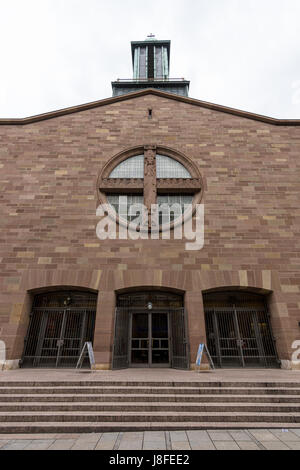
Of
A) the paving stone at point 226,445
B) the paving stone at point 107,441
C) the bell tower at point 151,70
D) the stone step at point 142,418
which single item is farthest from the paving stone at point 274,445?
the bell tower at point 151,70

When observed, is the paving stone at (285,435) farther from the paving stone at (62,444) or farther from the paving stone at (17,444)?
the paving stone at (17,444)

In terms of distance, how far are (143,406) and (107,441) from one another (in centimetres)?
154

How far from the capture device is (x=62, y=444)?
14.9ft

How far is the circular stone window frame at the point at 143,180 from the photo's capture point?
43.1ft

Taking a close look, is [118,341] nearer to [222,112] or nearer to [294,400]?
[294,400]

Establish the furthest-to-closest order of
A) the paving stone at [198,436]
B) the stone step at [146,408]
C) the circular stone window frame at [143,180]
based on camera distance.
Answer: the circular stone window frame at [143,180] < the stone step at [146,408] < the paving stone at [198,436]

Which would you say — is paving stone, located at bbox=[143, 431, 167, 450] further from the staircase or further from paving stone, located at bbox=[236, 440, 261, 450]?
paving stone, located at bbox=[236, 440, 261, 450]

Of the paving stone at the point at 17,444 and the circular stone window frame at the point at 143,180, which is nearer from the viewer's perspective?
the paving stone at the point at 17,444

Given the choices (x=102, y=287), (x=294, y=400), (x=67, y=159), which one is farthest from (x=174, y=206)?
(x=294, y=400)

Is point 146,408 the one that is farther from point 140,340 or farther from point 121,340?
point 140,340

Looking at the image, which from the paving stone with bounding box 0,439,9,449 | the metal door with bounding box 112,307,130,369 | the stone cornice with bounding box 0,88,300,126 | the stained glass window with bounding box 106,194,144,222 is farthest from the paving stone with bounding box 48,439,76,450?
the stone cornice with bounding box 0,88,300,126

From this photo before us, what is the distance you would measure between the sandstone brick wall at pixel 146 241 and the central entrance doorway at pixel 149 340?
159 cm

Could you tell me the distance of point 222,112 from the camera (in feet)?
52.9
